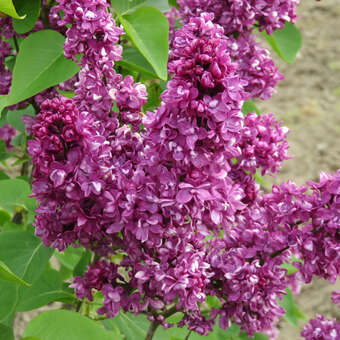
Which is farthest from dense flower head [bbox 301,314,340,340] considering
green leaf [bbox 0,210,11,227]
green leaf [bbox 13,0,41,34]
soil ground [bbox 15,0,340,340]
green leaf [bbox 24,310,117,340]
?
soil ground [bbox 15,0,340,340]

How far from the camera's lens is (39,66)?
1.23m

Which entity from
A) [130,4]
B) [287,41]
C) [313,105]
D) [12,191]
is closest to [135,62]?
[130,4]

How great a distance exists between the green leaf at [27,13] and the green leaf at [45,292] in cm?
64

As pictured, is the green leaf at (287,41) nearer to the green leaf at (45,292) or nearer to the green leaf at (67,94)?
the green leaf at (67,94)

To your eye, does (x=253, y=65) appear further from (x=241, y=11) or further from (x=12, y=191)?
(x=12, y=191)

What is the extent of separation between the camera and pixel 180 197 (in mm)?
917

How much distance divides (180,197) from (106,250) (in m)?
0.31

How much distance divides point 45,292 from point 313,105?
3.50 m

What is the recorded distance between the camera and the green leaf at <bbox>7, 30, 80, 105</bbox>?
1193mm

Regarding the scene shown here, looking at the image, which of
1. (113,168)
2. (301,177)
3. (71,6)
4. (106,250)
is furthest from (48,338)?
(301,177)

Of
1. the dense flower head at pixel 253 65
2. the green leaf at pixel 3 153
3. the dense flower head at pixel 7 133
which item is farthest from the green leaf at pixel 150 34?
the dense flower head at pixel 7 133

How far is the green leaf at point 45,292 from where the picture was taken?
1.43m

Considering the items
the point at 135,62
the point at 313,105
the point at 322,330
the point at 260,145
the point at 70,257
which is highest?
the point at 135,62

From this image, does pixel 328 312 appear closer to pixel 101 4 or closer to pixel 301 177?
pixel 301 177
